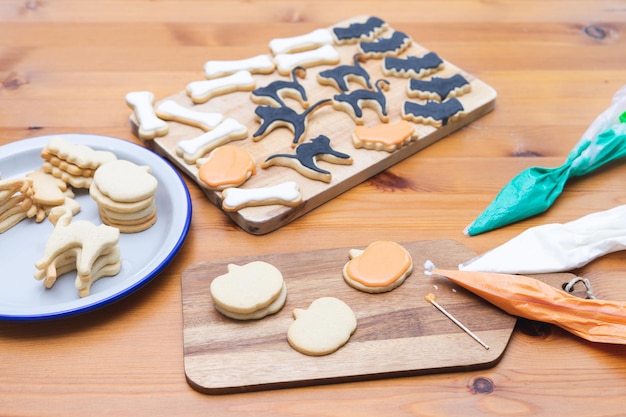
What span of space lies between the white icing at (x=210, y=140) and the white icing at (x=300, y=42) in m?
0.34

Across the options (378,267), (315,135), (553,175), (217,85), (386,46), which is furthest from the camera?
(386,46)

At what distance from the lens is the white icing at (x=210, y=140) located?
143 centimetres

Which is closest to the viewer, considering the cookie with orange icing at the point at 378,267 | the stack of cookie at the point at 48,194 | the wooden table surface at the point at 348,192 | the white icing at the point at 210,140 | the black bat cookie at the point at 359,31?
the wooden table surface at the point at 348,192

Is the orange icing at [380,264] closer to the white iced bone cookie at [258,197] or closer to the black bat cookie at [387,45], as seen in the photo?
the white iced bone cookie at [258,197]

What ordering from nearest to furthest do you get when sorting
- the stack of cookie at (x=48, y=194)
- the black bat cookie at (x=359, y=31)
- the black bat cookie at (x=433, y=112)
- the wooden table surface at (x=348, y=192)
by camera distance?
the wooden table surface at (x=348, y=192) → the stack of cookie at (x=48, y=194) → the black bat cookie at (x=433, y=112) → the black bat cookie at (x=359, y=31)

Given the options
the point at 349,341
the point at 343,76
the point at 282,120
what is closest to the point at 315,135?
the point at 282,120

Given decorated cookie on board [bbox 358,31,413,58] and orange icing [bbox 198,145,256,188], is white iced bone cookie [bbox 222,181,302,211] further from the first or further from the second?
decorated cookie on board [bbox 358,31,413,58]

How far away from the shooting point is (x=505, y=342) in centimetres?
111

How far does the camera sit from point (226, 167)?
54.7 inches

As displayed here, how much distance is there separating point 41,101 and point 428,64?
0.95 m

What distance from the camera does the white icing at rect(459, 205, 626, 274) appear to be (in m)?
1.23

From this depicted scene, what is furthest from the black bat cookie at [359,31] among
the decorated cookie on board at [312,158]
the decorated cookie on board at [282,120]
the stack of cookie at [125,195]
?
the stack of cookie at [125,195]

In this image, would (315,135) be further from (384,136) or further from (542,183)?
(542,183)

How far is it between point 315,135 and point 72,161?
51 cm
